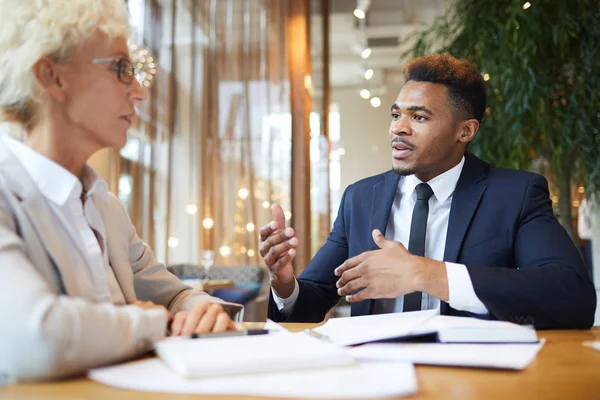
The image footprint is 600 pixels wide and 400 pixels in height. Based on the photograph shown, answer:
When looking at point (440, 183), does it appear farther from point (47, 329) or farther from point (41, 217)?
point (47, 329)

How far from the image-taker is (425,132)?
2.10m

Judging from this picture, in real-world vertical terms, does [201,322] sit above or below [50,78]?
below

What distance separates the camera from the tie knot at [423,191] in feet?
6.36

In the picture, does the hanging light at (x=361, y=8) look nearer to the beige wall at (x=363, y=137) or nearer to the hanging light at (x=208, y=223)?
the beige wall at (x=363, y=137)

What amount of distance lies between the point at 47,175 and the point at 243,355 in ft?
1.68

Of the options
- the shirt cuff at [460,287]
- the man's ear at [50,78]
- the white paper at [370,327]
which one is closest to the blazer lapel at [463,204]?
the shirt cuff at [460,287]

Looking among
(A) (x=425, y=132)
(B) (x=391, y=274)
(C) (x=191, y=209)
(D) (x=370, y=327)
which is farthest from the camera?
(C) (x=191, y=209)

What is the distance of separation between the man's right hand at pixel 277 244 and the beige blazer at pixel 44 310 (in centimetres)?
60

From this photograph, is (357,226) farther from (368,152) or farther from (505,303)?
(368,152)

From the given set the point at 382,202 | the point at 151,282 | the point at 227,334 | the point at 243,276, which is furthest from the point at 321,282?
the point at 243,276

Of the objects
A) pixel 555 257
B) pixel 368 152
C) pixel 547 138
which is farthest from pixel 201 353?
pixel 368 152

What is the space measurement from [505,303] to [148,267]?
91 centimetres

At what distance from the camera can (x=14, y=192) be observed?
98 centimetres

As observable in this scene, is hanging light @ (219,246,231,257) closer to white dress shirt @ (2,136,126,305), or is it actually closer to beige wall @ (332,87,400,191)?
beige wall @ (332,87,400,191)
